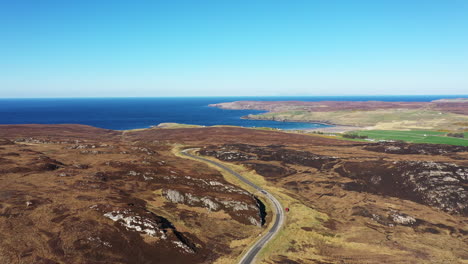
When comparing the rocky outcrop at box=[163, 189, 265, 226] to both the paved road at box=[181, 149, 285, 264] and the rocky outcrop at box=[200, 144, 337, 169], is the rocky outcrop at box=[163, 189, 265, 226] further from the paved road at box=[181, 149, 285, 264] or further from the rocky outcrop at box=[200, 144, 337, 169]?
the rocky outcrop at box=[200, 144, 337, 169]

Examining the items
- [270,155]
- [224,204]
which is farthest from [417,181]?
[224,204]

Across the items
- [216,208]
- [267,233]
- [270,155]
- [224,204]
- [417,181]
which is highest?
[270,155]

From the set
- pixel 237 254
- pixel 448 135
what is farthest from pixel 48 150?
pixel 448 135

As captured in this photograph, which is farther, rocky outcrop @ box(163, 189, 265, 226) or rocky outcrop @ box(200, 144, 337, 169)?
rocky outcrop @ box(200, 144, 337, 169)

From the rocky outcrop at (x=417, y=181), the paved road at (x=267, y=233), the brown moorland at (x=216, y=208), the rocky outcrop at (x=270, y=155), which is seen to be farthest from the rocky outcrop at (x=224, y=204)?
the rocky outcrop at (x=270, y=155)

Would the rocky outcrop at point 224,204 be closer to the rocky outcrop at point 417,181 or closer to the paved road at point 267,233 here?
the paved road at point 267,233

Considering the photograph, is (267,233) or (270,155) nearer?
(267,233)

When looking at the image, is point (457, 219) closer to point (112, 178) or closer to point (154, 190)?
point (154, 190)

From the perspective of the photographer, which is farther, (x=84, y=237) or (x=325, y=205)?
(x=325, y=205)

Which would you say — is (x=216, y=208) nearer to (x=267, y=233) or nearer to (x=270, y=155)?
(x=267, y=233)

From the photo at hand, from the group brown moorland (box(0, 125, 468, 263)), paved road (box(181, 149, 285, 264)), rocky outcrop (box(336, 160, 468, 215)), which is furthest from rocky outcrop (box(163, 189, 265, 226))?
rocky outcrop (box(336, 160, 468, 215))

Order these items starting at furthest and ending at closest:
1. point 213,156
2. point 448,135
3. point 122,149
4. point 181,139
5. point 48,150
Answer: point 448,135 → point 181,139 → point 213,156 → point 122,149 → point 48,150
